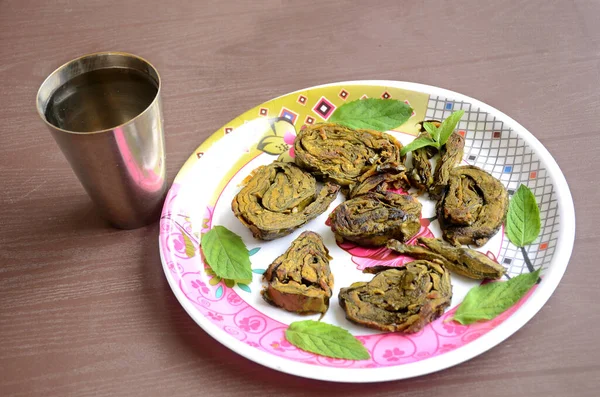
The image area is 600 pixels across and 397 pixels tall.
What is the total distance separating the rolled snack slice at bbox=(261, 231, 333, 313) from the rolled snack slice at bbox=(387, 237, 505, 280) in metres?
0.21

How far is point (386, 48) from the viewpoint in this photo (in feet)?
7.63

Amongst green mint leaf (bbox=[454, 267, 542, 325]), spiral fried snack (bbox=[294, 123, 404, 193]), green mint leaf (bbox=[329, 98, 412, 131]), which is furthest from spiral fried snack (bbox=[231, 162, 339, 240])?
green mint leaf (bbox=[454, 267, 542, 325])

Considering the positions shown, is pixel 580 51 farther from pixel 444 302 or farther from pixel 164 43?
pixel 164 43

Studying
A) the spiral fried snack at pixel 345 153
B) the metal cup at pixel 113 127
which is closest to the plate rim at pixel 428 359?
the metal cup at pixel 113 127

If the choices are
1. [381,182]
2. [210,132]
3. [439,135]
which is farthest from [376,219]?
[210,132]

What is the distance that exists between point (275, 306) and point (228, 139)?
647 mm

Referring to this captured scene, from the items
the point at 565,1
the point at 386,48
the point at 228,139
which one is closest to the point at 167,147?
the point at 228,139

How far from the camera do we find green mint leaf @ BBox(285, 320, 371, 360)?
133cm

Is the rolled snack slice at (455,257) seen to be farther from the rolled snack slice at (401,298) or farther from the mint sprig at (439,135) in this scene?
the mint sprig at (439,135)

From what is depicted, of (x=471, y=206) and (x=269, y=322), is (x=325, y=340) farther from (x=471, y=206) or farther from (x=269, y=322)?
(x=471, y=206)

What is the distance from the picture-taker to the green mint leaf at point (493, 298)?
137 centimetres

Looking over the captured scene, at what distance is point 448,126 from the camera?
69.7 inches

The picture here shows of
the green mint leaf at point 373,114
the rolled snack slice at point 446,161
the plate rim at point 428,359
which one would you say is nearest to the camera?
the plate rim at point 428,359

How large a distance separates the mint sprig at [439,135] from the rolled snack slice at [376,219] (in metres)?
0.20
